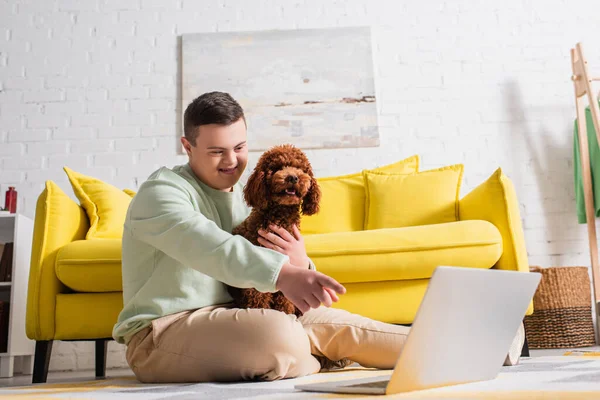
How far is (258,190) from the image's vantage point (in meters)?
1.61

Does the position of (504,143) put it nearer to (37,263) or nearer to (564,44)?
(564,44)

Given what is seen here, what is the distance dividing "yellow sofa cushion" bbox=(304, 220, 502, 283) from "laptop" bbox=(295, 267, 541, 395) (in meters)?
1.05

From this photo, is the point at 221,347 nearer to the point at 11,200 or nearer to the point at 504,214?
the point at 504,214

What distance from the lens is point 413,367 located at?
3.06ft

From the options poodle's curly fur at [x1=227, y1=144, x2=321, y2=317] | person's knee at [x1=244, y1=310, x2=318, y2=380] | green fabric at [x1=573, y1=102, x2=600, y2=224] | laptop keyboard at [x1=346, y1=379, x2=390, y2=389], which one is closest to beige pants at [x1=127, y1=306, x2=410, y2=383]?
person's knee at [x1=244, y1=310, x2=318, y2=380]

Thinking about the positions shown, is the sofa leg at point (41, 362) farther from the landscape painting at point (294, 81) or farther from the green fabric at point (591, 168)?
the green fabric at point (591, 168)

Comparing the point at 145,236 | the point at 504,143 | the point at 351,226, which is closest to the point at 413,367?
the point at 145,236

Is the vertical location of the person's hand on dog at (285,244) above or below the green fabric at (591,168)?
below

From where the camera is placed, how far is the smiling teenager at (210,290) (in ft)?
4.28

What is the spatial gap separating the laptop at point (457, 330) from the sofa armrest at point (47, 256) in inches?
55.8

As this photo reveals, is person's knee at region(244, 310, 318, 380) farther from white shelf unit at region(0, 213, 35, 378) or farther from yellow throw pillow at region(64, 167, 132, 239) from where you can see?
white shelf unit at region(0, 213, 35, 378)

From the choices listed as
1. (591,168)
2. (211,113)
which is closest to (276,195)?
(211,113)

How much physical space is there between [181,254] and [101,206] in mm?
1401

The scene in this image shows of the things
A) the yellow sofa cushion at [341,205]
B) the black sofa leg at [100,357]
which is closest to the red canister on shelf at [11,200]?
the black sofa leg at [100,357]
